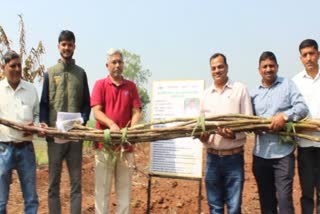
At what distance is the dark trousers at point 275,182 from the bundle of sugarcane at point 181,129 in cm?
30

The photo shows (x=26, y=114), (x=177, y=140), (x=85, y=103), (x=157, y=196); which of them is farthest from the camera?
(x=157, y=196)

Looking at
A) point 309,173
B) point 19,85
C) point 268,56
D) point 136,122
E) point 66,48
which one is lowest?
point 309,173

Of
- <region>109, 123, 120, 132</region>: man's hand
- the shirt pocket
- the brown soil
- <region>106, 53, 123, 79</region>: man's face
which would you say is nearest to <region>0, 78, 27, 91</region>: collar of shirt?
the shirt pocket

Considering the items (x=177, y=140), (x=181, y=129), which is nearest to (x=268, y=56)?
(x=181, y=129)

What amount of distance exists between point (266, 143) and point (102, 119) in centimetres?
161

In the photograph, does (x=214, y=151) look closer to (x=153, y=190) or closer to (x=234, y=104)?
(x=234, y=104)

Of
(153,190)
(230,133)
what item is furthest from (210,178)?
(153,190)

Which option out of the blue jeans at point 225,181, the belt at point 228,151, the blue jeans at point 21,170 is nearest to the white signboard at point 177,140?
the blue jeans at point 225,181

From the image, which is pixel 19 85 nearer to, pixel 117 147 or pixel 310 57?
pixel 117 147

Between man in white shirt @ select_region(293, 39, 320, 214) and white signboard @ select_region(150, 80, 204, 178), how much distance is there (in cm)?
110

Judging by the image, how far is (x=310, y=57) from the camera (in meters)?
3.83

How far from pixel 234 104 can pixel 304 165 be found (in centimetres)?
89

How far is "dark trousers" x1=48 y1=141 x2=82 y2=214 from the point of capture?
4.21m

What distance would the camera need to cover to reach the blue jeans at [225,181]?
149 inches
